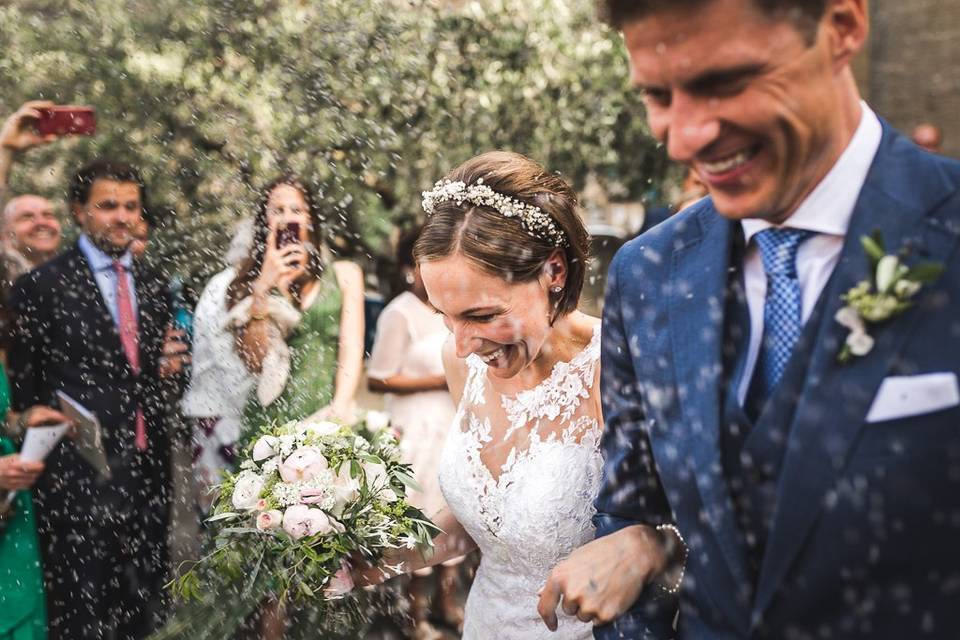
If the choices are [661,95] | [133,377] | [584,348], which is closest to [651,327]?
[661,95]

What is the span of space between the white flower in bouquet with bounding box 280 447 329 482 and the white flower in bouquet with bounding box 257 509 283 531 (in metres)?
0.15

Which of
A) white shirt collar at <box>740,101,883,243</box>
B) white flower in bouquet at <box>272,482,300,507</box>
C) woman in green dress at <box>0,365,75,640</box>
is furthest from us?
woman in green dress at <box>0,365,75,640</box>

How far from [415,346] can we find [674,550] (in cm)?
397

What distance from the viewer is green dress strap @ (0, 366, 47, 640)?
4.48 m

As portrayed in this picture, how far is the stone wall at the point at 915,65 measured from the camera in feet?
36.6

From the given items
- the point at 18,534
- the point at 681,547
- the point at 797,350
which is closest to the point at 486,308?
the point at 681,547

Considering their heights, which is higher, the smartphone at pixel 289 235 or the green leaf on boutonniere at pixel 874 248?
the green leaf on boutonniere at pixel 874 248

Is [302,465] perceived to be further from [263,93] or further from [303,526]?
[263,93]

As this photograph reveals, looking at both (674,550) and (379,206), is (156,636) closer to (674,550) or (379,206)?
(674,550)

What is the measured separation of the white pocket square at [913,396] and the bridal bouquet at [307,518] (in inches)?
62.3

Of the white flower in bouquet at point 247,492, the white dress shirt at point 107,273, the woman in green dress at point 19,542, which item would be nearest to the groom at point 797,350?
the white flower in bouquet at point 247,492

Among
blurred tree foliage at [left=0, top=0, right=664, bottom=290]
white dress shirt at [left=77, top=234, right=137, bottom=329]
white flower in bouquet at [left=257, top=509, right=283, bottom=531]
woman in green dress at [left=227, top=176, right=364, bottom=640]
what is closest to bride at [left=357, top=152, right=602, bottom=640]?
white flower in bouquet at [left=257, top=509, right=283, bottom=531]

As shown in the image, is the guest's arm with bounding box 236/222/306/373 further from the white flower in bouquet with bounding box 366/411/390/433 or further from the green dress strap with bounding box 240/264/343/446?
the white flower in bouquet with bounding box 366/411/390/433

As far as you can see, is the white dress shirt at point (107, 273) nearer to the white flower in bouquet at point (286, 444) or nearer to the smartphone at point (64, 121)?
the smartphone at point (64, 121)
